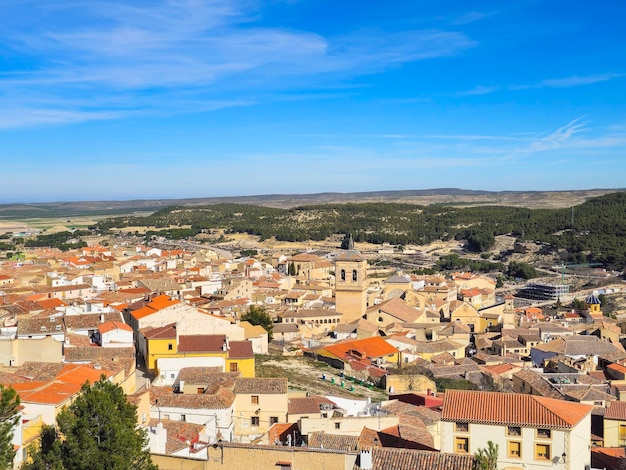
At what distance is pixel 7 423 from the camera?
1130cm

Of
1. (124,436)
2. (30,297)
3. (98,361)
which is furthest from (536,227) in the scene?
(124,436)

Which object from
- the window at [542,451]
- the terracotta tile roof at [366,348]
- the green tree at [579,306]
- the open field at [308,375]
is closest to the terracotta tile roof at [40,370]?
the open field at [308,375]

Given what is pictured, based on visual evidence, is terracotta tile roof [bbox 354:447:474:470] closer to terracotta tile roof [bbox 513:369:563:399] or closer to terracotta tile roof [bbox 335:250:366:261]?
terracotta tile roof [bbox 513:369:563:399]

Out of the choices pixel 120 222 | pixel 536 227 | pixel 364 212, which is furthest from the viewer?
pixel 120 222

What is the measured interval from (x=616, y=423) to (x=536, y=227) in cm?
9447

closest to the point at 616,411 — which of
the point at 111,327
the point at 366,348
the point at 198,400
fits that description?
the point at 198,400

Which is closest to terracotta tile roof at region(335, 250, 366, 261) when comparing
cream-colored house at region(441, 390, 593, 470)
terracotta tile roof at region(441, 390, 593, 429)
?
terracotta tile roof at region(441, 390, 593, 429)

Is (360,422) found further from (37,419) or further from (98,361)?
(98,361)

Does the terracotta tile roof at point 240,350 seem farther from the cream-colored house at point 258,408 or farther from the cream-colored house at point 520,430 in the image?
the cream-colored house at point 520,430

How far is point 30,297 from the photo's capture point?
3978 cm

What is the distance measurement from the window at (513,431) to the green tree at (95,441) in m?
7.15

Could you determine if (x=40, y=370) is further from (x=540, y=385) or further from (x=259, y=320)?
(x=259, y=320)

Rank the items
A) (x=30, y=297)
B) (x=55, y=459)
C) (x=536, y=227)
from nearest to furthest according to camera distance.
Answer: (x=55, y=459), (x=30, y=297), (x=536, y=227)

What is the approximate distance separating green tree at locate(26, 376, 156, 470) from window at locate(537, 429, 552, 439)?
760 centimetres
